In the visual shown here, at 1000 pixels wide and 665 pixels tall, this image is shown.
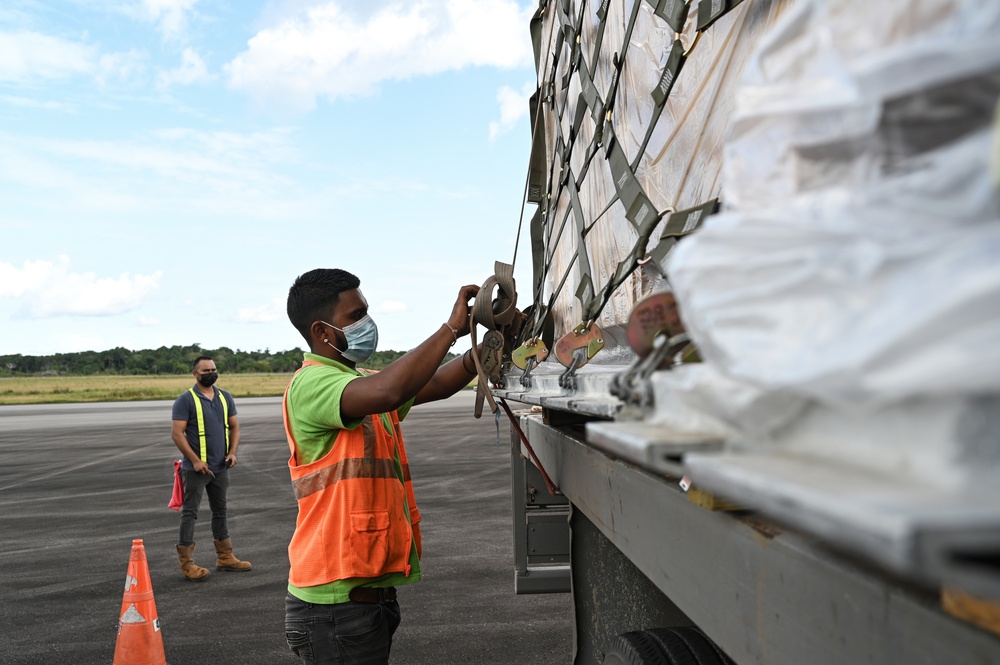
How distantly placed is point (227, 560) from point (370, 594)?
15.5 feet

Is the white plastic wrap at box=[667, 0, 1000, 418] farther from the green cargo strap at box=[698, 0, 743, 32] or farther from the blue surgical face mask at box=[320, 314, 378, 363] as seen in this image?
the blue surgical face mask at box=[320, 314, 378, 363]

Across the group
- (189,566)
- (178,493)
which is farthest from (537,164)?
(178,493)

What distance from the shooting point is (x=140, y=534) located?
8.94 meters

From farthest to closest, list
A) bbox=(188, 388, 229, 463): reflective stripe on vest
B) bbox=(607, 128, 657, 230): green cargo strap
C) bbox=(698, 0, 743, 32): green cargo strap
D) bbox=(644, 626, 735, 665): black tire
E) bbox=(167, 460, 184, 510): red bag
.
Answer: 1. bbox=(188, 388, 229, 463): reflective stripe on vest
2. bbox=(167, 460, 184, 510): red bag
3. bbox=(607, 128, 657, 230): green cargo strap
4. bbox=(644, 626, 735, 665): black tire
5. bbox=(698, 0, 743, 32): green cargo strap

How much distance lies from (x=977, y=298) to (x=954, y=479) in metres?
0.13

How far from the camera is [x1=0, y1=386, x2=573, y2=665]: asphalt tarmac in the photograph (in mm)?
5320

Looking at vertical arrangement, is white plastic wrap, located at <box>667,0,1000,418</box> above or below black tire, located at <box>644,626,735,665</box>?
above

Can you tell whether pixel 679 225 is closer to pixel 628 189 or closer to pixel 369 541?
pixel 628 189

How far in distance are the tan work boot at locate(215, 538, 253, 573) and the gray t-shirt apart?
0.68 metres

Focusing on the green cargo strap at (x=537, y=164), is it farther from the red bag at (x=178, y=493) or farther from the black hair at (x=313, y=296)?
the red bag at (x=178, y=493)

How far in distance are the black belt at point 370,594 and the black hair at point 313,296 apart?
946 millimetres

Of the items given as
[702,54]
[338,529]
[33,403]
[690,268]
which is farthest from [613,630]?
[33,403]

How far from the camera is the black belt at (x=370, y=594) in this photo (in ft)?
9.77

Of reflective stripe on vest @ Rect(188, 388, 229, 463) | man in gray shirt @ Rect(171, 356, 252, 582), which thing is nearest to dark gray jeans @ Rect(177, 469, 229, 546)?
man in gray shirt @ Rect(171, 356, 252, 582)
